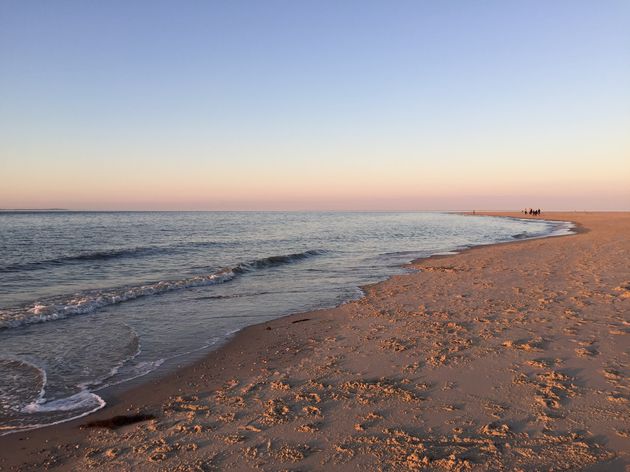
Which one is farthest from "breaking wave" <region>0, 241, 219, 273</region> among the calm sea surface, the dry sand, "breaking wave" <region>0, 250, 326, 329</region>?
the dry sand

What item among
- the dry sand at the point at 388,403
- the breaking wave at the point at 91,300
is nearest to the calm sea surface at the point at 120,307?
the breaking wave at the point at 91,300

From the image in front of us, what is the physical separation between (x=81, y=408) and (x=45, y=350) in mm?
3418

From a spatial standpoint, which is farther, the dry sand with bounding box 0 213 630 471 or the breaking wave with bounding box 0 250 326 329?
the breaking wave with bounding box 0 250 326 329

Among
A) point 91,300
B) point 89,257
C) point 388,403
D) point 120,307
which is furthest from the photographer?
point 89,257

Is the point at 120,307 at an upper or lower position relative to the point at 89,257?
lower

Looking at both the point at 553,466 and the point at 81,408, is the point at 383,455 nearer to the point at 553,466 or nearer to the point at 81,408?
the point at 553,466

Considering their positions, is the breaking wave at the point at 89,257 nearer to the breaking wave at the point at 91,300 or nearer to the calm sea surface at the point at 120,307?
the calm sea surface at the point at 120,307

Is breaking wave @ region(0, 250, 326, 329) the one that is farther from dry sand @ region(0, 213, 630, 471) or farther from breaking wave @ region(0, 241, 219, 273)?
breaking wave @ region(0, 241, 219, 273)

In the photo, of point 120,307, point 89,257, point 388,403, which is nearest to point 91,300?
point 120,307

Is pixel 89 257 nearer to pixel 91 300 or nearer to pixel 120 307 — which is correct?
pixel 91 300

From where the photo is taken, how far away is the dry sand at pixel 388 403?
408 centimetres

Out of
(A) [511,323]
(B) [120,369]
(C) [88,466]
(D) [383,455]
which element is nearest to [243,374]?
(B) [120,369]

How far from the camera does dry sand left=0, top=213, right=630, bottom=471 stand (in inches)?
161

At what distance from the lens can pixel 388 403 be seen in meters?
5.19
